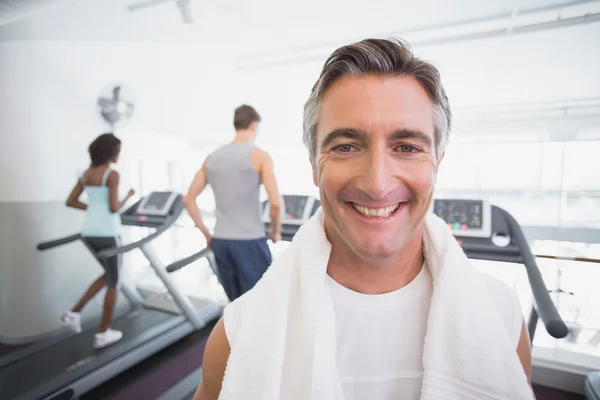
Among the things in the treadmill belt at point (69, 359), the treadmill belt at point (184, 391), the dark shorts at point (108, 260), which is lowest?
A: the treadmill belt at point (69, 359)

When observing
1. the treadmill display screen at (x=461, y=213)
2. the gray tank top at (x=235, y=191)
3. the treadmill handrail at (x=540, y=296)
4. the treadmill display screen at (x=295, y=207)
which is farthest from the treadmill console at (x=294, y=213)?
the treadmill handrail at (x=540, y=296)

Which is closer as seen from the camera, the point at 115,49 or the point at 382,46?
the point at 382,46

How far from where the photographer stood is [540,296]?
1215 millimetres

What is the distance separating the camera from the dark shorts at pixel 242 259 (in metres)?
2.02

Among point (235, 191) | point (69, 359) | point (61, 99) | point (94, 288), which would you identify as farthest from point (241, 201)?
point (61, 99)

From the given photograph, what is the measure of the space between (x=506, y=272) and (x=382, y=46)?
5.13m

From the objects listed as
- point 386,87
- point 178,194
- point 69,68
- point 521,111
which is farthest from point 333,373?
point 521,111

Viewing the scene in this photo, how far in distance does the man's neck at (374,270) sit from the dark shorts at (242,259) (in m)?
1.38

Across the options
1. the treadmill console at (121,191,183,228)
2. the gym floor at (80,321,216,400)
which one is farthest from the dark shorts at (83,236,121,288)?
the gym floor at (80,321,216,400)

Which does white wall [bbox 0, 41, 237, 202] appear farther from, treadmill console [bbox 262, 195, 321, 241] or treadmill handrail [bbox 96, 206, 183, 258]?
treadmill console [bbox 262, 195, 321, 241]

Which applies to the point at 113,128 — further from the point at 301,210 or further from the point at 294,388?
the point at 294,388

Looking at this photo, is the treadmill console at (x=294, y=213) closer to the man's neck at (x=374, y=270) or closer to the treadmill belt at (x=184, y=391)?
the treadmill belt at (x=184, y=391)

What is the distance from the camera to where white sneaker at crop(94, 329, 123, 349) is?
2449 mm

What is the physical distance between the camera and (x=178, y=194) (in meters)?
2.72
